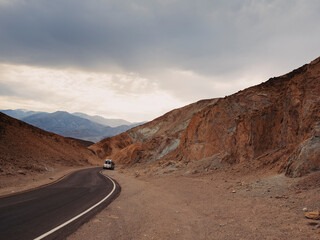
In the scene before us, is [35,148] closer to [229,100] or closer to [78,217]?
[229,100]

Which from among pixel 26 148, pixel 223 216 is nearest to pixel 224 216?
pixel 223 216

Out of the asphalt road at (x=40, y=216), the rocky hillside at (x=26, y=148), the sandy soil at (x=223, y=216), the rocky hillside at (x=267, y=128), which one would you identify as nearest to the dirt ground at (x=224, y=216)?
the sandy soil at (x=223, y=216)

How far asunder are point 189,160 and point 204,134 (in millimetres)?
3759

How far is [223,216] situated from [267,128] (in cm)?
1283

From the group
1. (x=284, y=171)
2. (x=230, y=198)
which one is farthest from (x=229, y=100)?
(x=230, y=198)

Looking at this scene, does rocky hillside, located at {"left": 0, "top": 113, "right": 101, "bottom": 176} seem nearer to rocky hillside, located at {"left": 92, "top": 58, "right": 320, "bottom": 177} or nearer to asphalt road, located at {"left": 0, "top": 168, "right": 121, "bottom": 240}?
asphalt road, located at {"left": 0, "top": 168, "right": 121, "bottom": 240}

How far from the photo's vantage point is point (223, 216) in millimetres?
7293

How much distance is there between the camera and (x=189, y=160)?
24.8m

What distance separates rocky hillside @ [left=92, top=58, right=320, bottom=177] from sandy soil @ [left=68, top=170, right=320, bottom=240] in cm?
229

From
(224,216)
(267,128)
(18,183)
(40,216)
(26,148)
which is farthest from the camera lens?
(26,148)

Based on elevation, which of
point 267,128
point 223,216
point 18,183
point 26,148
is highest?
point 267,128

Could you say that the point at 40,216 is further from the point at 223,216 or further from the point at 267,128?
the point at 267,128

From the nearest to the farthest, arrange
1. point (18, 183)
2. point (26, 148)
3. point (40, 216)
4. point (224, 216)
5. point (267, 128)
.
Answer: point (40, 216) → point (224, 216) → point (18, 183) → point (267, 128) → point (26, 148)

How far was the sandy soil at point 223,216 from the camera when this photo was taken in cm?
546
